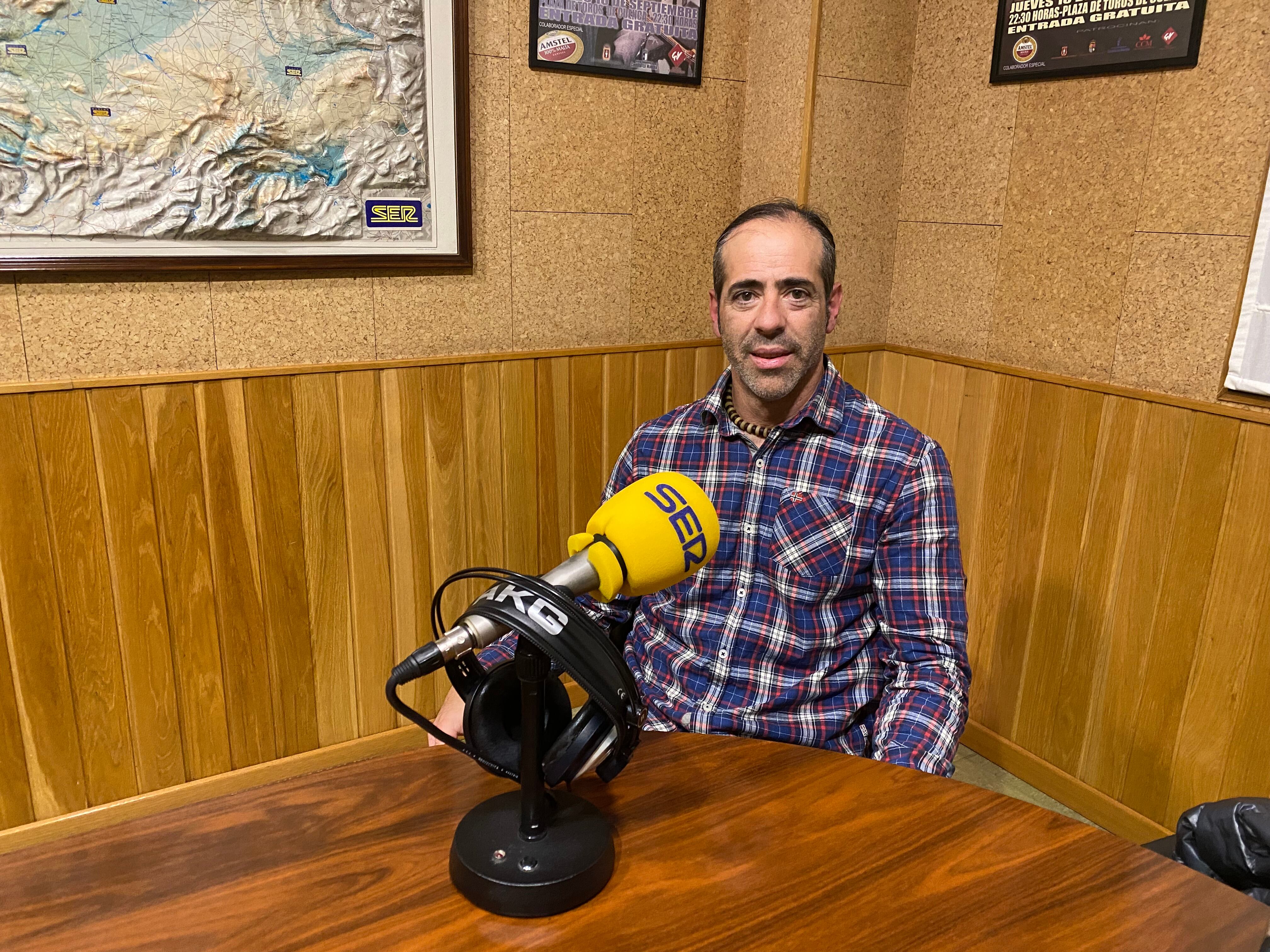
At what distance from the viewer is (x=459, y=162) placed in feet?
7.89

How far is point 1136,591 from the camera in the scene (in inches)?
92.4

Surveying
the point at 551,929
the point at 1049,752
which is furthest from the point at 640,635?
the point at 1049,752

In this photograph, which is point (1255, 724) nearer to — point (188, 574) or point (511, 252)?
point (511, 252)

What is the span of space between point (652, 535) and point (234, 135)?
169cm

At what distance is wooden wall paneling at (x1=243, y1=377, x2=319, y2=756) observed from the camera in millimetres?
2307

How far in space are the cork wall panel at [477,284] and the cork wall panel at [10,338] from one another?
782 mm

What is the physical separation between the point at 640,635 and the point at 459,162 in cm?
138

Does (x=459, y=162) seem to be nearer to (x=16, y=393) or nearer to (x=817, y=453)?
(x=16, y=393)

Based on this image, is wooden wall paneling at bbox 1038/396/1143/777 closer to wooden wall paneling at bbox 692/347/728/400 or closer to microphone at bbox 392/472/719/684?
wooden wall paneling at bbox 692/347/728/400

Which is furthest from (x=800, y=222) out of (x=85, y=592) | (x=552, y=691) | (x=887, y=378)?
(x=85, y=592)

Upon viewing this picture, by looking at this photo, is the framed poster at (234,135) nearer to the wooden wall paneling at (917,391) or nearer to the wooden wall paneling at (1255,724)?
the wooden wall paneling at (917,391)

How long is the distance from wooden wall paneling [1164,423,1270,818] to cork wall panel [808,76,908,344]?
114cm

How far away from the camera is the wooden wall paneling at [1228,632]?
2.07m

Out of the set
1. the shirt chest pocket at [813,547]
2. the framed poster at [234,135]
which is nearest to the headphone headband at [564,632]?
the shirt chest pocket at [813,547]
